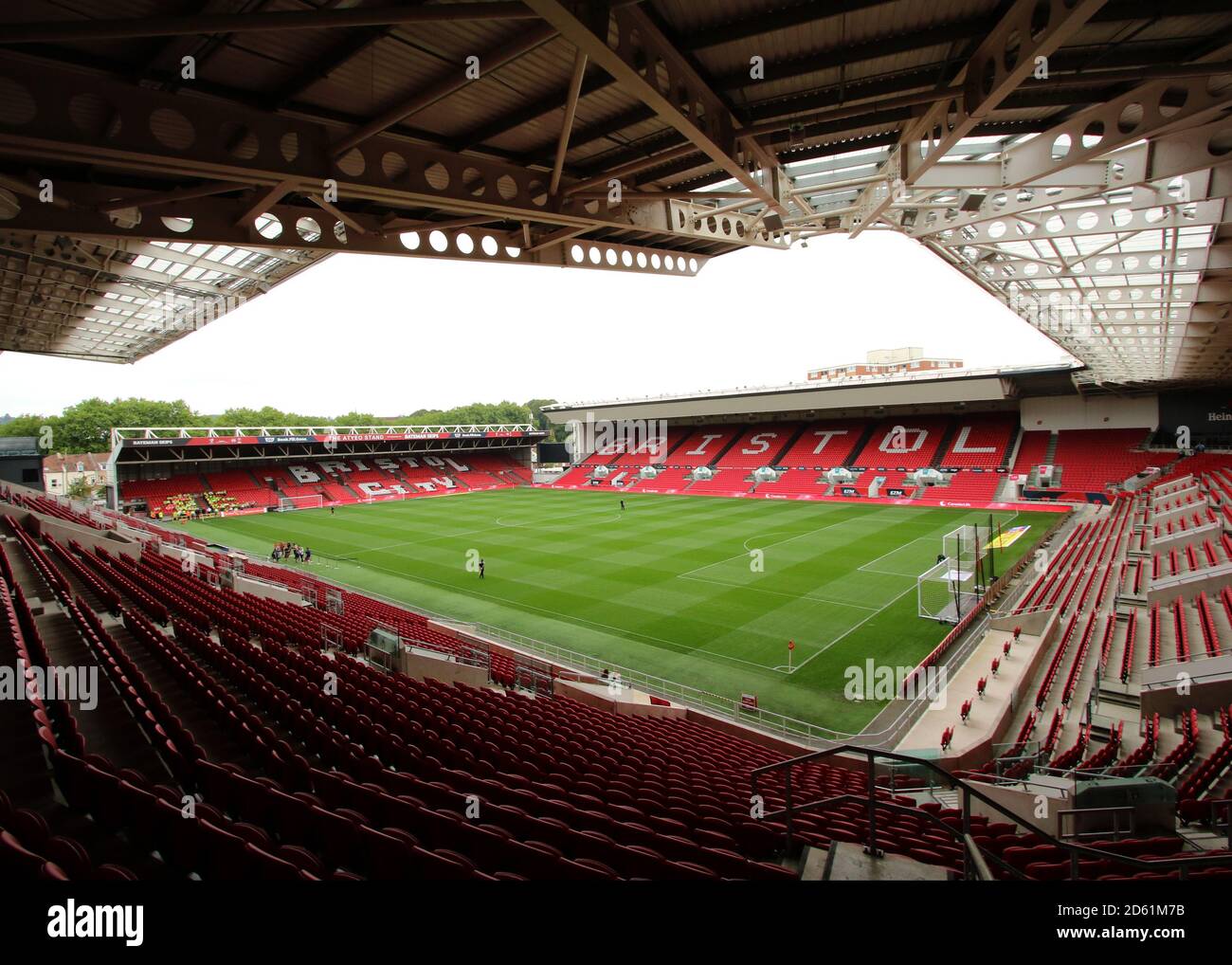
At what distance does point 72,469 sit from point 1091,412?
99.9 m

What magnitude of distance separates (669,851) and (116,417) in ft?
288

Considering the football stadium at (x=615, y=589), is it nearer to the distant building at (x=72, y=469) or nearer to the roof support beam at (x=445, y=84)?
the roof support beam at (x=445, y=84)

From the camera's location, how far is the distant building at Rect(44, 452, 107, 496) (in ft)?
210

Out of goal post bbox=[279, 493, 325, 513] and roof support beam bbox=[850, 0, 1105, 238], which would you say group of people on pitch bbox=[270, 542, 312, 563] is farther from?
roof support beam bbox=[850, 0, 1105, 238]

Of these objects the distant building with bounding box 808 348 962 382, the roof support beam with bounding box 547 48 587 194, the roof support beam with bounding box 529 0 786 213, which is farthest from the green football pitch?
the distant building with bounding box 808 348 962 382

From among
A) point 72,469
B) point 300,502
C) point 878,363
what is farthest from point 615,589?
point 878,363

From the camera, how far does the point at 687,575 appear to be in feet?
79.3

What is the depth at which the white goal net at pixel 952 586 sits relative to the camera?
18.2 meters

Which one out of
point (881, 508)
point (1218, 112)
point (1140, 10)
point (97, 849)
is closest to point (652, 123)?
point (1140, 10)

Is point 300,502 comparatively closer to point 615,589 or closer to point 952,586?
point 615,589

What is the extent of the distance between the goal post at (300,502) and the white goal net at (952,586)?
44.8 m

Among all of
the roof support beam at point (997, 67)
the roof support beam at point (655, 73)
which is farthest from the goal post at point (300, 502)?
the roof support beam at point (997, 67)

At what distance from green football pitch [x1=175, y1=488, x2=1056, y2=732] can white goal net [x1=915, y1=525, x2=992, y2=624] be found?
535 millimetres

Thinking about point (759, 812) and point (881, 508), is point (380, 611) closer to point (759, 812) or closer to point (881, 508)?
point (759, 812)
